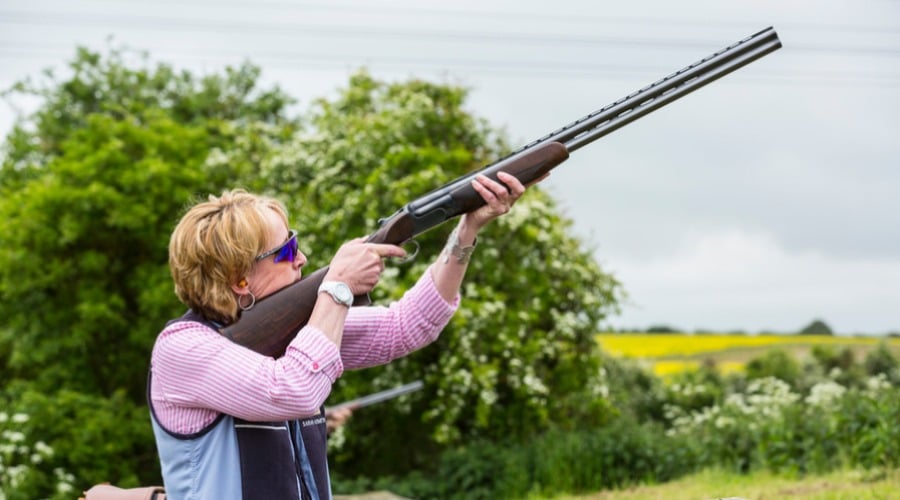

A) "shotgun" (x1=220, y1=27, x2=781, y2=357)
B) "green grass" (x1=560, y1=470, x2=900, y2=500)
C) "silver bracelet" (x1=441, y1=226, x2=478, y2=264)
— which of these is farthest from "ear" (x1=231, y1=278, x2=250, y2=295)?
"green grass" (x1=560, y1=470, x2=900, y2=500)

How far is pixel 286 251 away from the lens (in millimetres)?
3203

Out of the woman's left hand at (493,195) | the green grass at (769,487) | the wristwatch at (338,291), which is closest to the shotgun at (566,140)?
the woman's left hand at (493,195)

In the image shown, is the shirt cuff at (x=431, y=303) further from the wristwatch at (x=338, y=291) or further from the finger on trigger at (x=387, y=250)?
the wristwatch at (x=338, y=291)

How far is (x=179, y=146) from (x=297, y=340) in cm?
1504

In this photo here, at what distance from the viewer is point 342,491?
1326 centimetres

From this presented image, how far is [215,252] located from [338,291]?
401 mm

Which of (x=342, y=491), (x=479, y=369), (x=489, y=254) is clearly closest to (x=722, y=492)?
(x=479, y=369)

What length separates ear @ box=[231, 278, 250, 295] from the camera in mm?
3119

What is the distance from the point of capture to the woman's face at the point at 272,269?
10.3 ft

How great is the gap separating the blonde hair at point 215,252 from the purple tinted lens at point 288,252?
3.6 inches

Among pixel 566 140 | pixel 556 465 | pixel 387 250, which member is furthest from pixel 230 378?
pixel 556 465

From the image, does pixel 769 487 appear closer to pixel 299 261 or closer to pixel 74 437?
pixel 299 261

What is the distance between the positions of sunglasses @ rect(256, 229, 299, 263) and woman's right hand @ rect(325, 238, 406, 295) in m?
0.14

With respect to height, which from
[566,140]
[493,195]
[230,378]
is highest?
[566,140]
